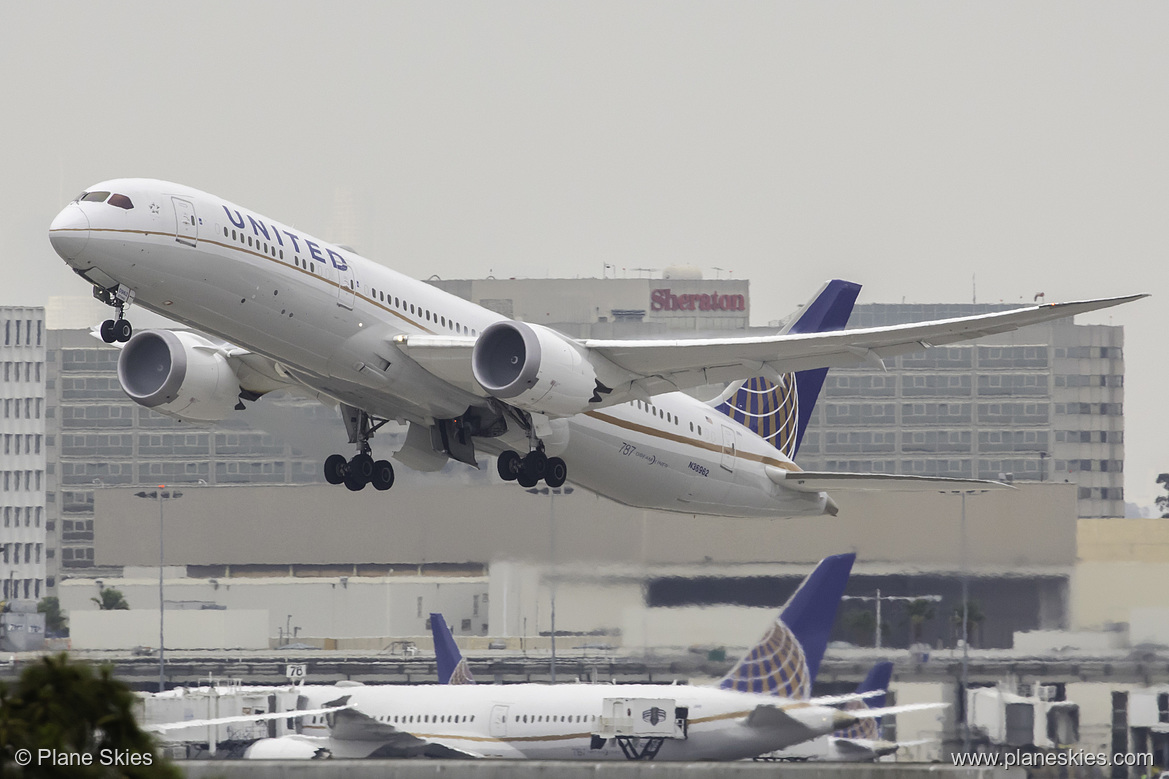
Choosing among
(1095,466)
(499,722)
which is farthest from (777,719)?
(1095,466)

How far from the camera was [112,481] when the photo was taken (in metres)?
83.0

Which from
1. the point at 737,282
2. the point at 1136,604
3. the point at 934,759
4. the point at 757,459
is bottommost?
the point at 934,759

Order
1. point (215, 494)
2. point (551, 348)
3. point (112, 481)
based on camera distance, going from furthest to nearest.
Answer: point (112, 481)
point (215, 494)
point (551, 348)

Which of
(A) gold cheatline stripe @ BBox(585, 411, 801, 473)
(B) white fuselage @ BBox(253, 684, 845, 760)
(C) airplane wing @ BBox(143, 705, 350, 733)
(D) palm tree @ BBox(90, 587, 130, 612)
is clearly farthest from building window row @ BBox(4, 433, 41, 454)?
(A) gold cheatline stripe @ BBox(585, 411, 801, 473)

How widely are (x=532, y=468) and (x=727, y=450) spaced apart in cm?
528

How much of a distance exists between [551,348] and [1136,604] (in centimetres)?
1666

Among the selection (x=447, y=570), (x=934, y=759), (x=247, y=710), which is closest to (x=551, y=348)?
(x=934, y=759)

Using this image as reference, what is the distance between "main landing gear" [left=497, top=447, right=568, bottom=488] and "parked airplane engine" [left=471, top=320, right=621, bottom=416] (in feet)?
4.62

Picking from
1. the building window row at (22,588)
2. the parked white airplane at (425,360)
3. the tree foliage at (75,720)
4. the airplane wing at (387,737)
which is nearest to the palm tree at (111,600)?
the building window row at (22,588)

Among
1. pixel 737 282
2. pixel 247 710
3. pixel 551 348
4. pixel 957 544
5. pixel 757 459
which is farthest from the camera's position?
pixel 737 282

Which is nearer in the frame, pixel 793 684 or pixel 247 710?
pixel 793 684

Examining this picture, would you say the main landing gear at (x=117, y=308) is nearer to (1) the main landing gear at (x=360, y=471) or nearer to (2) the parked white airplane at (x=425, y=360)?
(2) the parked white airplane at (x=425, y=360)

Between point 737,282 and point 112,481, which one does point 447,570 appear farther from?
point 737,282

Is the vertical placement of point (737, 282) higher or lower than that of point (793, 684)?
higher
